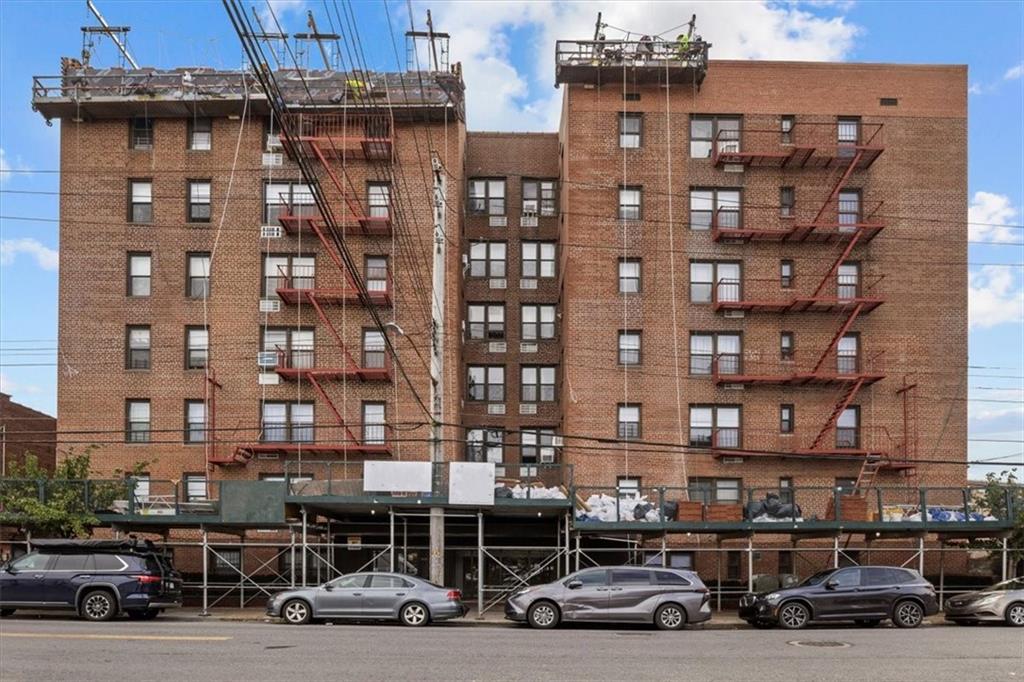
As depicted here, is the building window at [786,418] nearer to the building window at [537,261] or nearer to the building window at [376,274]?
the building window at [537,261]

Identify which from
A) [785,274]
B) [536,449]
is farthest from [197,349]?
[785,274]

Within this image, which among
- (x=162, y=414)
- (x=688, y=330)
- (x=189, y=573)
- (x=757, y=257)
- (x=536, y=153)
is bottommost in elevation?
(x=189, y=573)

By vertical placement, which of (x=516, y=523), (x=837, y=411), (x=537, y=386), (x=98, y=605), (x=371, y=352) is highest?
(x=371, y=352)

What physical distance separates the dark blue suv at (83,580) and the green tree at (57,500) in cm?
403

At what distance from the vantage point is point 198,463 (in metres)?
37.4

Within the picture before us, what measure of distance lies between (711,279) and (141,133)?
21603 millimetres

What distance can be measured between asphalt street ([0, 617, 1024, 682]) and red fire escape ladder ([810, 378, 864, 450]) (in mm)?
15128

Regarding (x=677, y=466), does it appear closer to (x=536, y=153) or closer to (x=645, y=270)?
(x=645, y=270)

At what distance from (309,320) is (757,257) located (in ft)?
53.6

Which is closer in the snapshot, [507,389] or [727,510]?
[727,510]

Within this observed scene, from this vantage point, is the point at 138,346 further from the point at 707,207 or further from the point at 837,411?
the point at 837,411

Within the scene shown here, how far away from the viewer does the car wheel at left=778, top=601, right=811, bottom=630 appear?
78.2ft

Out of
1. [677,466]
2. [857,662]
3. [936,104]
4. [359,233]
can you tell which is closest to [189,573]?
[359,233]

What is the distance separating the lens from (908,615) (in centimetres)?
2402
